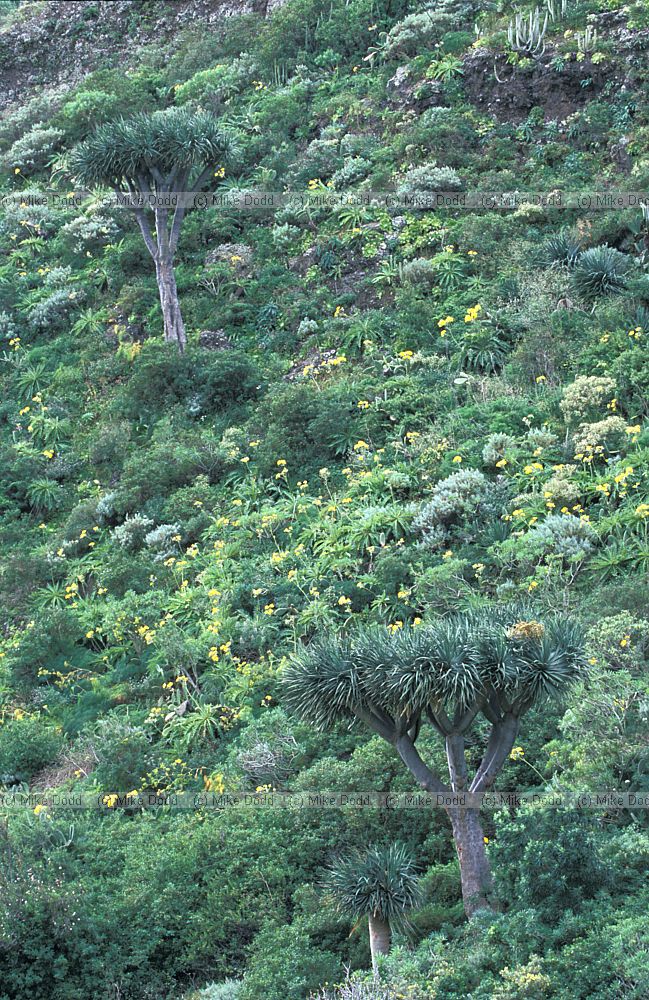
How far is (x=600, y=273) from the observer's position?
21531 mm

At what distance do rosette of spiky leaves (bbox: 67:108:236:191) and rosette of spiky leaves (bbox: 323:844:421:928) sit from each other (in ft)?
51.1

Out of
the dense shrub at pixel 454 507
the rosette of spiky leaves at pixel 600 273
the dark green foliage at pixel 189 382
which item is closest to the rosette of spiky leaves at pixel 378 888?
the dense shrub at pixel 454 507

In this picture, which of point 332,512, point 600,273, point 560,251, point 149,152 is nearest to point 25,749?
point 332,512

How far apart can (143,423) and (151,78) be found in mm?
15317

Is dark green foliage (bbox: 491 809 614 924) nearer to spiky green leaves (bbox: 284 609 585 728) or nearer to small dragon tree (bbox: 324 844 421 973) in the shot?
small dragon tree (bbox: 324 844 421 973)

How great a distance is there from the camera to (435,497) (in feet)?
60.2

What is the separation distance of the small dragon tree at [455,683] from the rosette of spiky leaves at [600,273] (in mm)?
10850

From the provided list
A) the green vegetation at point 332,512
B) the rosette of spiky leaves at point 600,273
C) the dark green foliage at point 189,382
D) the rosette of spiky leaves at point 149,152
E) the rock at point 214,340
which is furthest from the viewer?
the rock at point 214,340

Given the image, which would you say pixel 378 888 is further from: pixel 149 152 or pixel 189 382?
pixel 149 152

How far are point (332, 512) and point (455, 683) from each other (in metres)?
8.73

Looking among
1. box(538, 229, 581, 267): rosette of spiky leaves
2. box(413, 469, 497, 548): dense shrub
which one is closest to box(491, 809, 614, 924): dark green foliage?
box(413, 469, 497, 548): dense shrub

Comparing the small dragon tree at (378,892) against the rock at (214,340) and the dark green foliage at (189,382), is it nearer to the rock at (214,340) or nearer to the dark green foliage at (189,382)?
the dark green foliage at (189,382)

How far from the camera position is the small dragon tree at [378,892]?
36.9 feet

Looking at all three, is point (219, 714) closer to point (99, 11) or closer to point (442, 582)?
point (442, 582)
